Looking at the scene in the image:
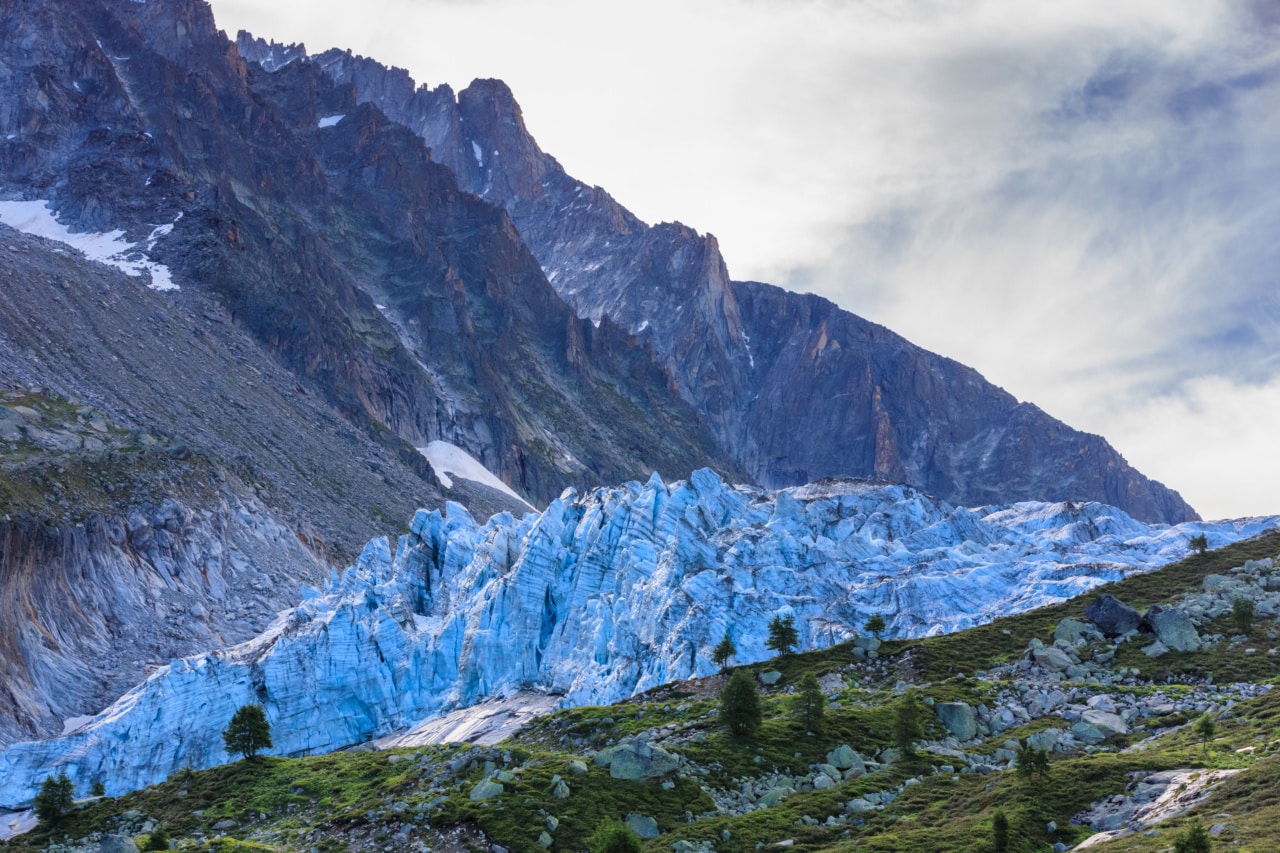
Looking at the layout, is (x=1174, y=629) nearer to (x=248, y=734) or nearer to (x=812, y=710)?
(x=812, y=710)

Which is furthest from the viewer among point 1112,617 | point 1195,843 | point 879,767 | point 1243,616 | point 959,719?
point 1112,617

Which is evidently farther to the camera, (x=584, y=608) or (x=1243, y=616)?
(x=584, y=608)

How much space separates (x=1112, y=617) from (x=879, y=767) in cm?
2940

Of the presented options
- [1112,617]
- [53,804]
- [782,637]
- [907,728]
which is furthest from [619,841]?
[1112,617]

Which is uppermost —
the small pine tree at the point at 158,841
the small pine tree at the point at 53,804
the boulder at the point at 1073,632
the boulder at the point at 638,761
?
the small pine tree at the point at 53,804

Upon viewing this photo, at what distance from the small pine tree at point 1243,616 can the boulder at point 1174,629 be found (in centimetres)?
276

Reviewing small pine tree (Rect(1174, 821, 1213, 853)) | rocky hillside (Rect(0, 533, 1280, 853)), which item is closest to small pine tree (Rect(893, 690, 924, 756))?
rocky hillside (Rect(0, 533, 1280, 853))

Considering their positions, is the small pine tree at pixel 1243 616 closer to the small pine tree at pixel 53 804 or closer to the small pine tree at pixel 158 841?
the small pine tree at pixel 158 841

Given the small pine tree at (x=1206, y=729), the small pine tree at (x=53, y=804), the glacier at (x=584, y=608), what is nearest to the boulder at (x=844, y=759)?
the small pine tree at (x=1206, y=729)

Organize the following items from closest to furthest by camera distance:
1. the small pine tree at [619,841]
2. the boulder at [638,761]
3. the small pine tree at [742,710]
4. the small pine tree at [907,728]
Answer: the small pine tree at [619,841], the boulder at [638,761], the small pine tree at [907,728], the small pine tree at [742,710]

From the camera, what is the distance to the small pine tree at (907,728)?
62.9 meters

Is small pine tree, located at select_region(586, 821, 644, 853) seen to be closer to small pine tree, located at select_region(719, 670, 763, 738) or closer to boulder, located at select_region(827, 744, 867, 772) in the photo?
boulder, located at select_region(827, 744, 867, 772)

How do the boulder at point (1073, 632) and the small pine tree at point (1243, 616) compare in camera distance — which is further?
the boulder at point (1073, 632)

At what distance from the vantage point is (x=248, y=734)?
78250 millimetres
